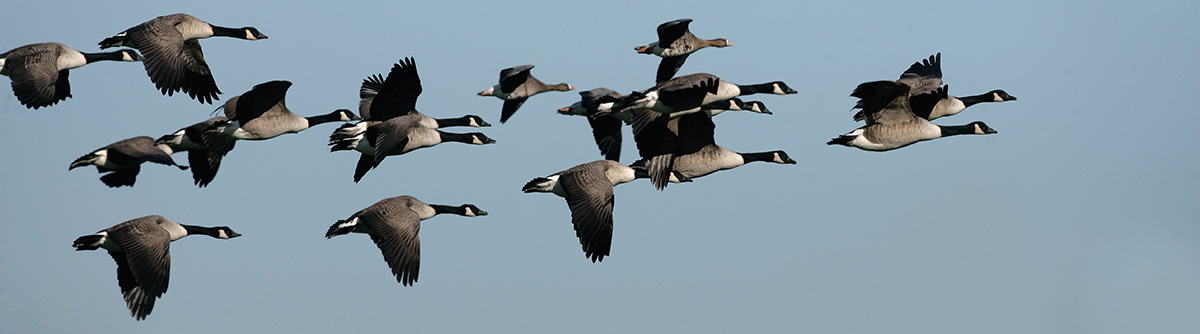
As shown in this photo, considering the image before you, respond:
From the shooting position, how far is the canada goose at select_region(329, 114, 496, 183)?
17094 millimetres

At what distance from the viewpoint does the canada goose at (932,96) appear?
19.8m

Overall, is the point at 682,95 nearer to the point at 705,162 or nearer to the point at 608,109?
the point at 608,109

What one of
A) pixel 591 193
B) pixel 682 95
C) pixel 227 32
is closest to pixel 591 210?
pixel 591 193

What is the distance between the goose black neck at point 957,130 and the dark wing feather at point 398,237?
27.4 feet

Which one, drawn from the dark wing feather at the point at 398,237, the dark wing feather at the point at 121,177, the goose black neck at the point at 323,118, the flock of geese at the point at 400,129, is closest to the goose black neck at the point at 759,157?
the flock of geese at the point at 400,129

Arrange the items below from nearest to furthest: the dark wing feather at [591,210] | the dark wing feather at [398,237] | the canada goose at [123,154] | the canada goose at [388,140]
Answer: the dark wing feather at [591,210], the dark wing feather at [398,237], the canada goose at [388,140], the canada goose at [123,154]

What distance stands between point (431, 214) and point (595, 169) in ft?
10.2

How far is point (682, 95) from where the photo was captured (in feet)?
55.7

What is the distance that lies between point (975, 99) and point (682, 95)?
22.5 ft

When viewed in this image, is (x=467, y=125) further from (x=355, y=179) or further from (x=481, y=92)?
(x=355, y=179)

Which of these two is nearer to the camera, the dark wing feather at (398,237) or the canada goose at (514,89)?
the dark wing feather at (398,237)

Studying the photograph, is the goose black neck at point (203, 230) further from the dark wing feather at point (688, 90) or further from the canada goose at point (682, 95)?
the dark wing feather at point (688, 90)

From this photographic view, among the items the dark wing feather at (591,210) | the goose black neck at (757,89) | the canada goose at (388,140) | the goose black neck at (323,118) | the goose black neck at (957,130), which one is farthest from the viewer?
the goose black neck at (323,118)

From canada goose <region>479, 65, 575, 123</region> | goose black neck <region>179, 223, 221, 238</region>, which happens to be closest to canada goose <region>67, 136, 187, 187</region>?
goose black neck <region>179, 223, 221, 238</region>
